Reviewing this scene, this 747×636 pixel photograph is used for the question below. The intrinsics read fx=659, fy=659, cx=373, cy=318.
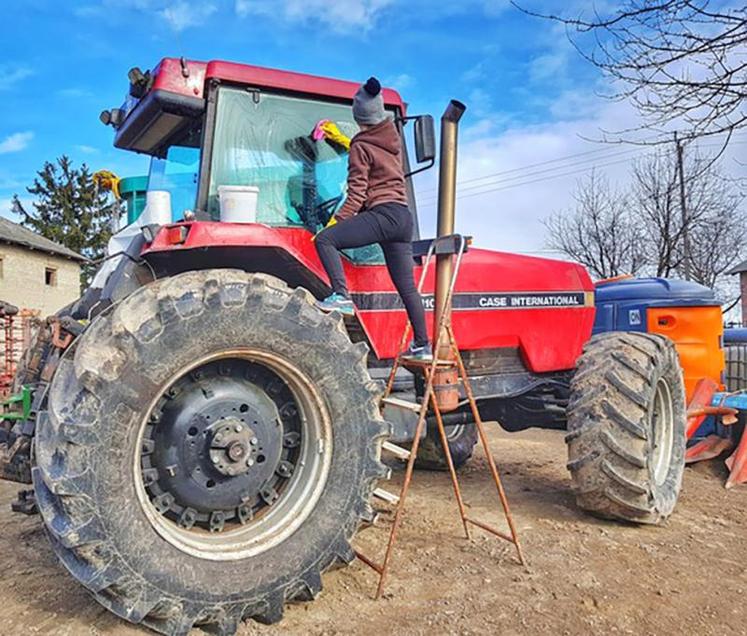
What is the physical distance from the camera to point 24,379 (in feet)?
13.5

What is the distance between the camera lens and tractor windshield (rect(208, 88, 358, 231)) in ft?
12.4

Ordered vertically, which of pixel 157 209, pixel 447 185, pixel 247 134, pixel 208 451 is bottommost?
pixel 208 451

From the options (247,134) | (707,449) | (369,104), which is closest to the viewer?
(369,104)

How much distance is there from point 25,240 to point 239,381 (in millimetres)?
27707

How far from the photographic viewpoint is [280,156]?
395 centimetres

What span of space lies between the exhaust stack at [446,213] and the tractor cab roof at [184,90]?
2.33 feet

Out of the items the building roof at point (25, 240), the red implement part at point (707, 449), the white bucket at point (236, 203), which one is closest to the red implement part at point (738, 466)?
the red implement part at point (707, 449)

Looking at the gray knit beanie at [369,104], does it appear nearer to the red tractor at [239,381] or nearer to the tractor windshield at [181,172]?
the red tractor at [239,381]

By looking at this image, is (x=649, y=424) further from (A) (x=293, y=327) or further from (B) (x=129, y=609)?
(B) (x=129, y=609)

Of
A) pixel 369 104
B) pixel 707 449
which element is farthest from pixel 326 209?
pixel 707 449

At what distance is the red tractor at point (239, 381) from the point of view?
2600 mm

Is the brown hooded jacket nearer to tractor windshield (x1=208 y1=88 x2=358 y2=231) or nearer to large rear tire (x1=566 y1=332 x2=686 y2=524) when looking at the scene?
tractor windshield (x1=208 y1=88 x2=358 y2=231)

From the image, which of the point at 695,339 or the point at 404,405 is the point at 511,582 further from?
the point at 695,339

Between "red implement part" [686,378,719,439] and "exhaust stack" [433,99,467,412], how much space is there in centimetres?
333
